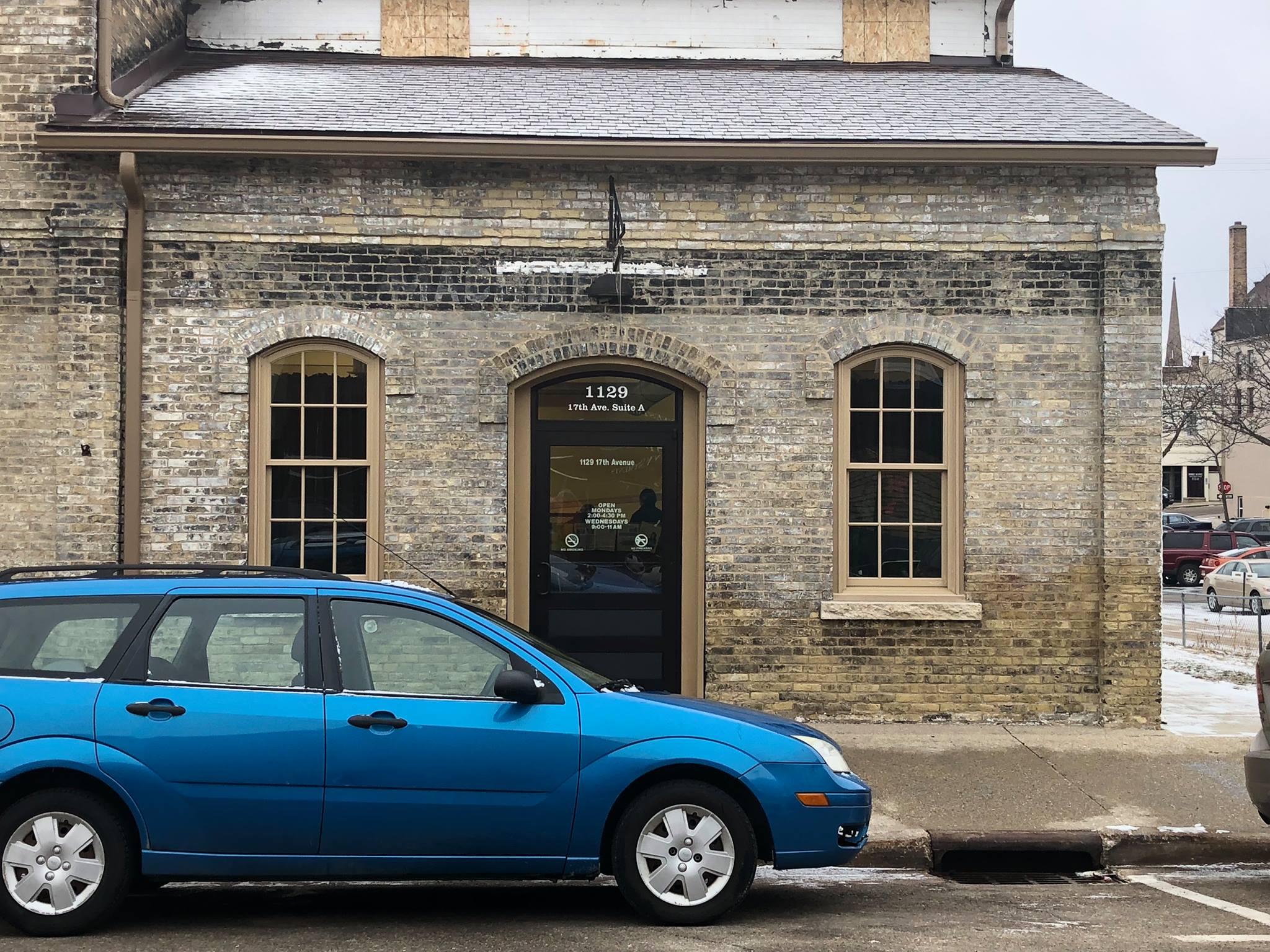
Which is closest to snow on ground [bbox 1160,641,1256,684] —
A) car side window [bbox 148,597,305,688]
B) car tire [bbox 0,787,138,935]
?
car side window [bbox 148,597,305,688]

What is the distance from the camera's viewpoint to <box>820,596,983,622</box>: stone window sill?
10555mm

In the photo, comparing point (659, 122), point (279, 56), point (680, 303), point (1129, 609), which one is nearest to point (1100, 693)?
point (1129, 609)

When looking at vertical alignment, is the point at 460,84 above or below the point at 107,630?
above

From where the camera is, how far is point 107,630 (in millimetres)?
5898

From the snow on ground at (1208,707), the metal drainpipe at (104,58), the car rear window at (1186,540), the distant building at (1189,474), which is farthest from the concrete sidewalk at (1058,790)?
the distant building at (1189,474)

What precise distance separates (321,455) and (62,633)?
15.9 feet

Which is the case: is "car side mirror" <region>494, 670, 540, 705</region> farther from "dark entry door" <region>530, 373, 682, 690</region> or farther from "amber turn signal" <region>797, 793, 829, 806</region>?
"dark entry door" <region>530, 373, 682, 690</region>

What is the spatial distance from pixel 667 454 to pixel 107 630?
563cm

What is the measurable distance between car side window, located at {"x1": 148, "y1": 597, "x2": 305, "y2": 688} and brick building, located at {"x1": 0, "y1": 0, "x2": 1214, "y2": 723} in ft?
14.8

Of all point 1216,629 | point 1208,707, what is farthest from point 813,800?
point 1216,629

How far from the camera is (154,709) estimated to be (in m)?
5.68

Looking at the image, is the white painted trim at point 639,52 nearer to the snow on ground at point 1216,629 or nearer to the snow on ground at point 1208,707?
the snow on ground at point 1208,707

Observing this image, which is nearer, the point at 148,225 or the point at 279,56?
the point at 148,225

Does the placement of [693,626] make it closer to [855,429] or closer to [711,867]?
[855,429]
